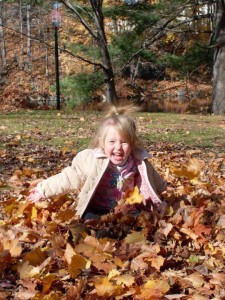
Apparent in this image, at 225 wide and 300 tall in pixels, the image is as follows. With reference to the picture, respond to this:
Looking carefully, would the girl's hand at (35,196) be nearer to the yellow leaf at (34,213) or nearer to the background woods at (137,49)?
the yellow leaf at (34,213)

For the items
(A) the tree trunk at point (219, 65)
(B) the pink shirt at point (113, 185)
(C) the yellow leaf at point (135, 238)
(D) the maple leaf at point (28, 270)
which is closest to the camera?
(D) the maple leaf at point (28, 270)

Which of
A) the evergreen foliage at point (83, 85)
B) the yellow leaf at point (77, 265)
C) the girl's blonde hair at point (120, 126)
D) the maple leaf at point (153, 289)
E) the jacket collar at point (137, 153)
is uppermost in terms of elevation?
the evergreen foliage at point (83, 85)

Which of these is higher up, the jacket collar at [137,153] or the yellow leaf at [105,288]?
the jacket collar at [137,153]

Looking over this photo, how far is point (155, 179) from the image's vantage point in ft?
11.1

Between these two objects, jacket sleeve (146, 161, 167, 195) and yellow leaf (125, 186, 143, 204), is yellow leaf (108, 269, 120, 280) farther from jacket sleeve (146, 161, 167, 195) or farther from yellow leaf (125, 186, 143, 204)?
jacket sleeve (146, 161, 167, 195)

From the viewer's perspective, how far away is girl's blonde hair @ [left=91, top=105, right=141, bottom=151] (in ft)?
10.3

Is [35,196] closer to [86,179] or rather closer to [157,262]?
[86,179]

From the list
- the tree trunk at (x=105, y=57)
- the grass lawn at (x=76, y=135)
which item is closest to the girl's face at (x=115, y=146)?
the grass lawn at (x=76, y=135)

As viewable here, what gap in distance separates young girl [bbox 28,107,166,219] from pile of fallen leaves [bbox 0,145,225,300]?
0.43 feet

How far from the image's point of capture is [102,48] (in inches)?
609

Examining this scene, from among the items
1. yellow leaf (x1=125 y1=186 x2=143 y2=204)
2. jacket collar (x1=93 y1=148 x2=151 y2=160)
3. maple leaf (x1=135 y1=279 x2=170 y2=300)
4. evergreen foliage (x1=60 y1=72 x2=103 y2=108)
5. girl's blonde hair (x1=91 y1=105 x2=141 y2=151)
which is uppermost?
evergreen foliage (x1=60 y1=72 x2=103 y2=108)

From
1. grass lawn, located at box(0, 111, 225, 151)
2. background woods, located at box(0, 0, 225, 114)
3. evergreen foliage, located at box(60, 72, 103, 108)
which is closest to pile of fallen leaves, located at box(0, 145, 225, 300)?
grass lawn, located at box(0, 111, 225, 151)

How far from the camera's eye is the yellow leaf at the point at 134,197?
3.15 m

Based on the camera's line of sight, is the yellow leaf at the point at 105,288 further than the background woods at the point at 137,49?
No
